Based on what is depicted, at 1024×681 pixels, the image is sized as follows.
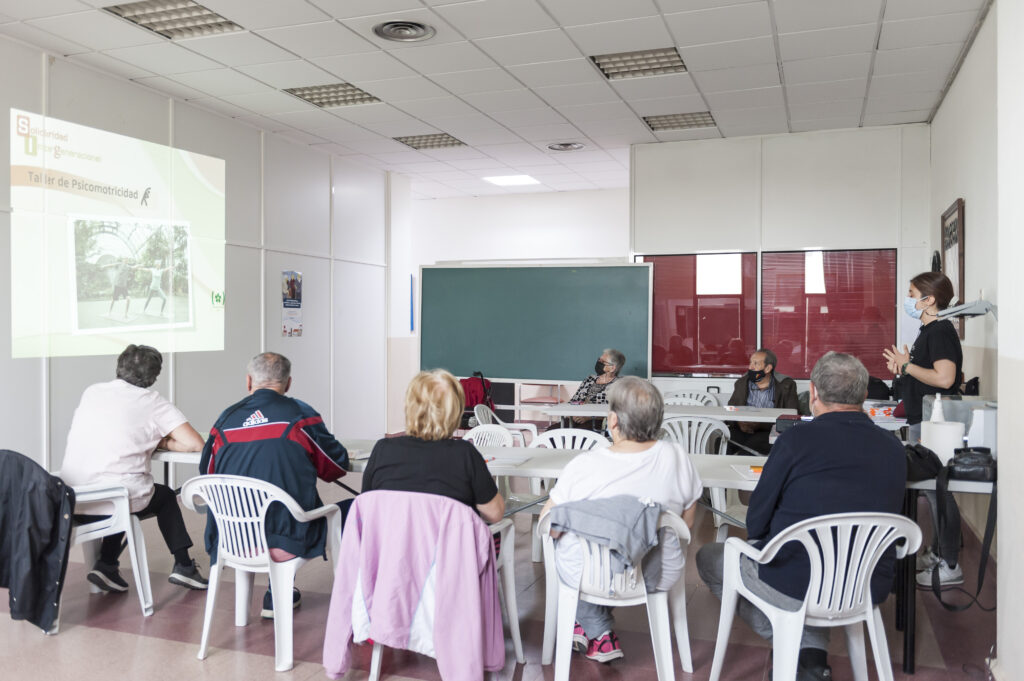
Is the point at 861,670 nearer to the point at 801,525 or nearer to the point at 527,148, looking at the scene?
the point at 801,525

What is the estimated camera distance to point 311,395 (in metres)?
7.91

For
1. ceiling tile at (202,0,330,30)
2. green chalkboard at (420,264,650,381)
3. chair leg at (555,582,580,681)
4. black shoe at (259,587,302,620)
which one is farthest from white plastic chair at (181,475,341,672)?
green chalkboard at (420,264,650,381)

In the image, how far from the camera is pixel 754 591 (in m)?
2.58

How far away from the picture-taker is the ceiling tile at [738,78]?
5473mm

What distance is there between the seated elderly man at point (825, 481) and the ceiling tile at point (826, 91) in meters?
3.81

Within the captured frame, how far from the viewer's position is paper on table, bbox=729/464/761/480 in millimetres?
3109

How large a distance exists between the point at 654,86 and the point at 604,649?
419cm

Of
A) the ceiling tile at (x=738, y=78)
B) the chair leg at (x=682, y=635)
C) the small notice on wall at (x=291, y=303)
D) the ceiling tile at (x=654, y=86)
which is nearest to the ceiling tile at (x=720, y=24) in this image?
the ceiling tile at (x=738, y=78)

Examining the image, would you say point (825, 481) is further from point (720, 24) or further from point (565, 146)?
point (565, 146)

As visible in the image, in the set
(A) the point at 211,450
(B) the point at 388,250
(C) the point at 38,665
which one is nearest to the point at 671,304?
(B) the point at 388,250

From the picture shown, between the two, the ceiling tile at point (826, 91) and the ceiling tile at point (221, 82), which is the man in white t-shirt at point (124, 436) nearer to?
the ceiling tile at point (221, 82)

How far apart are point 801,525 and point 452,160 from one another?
6773 mm

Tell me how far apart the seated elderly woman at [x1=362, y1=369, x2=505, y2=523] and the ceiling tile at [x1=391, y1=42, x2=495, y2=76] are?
119 inches

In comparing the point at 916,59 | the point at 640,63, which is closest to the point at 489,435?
the point at 640,63
